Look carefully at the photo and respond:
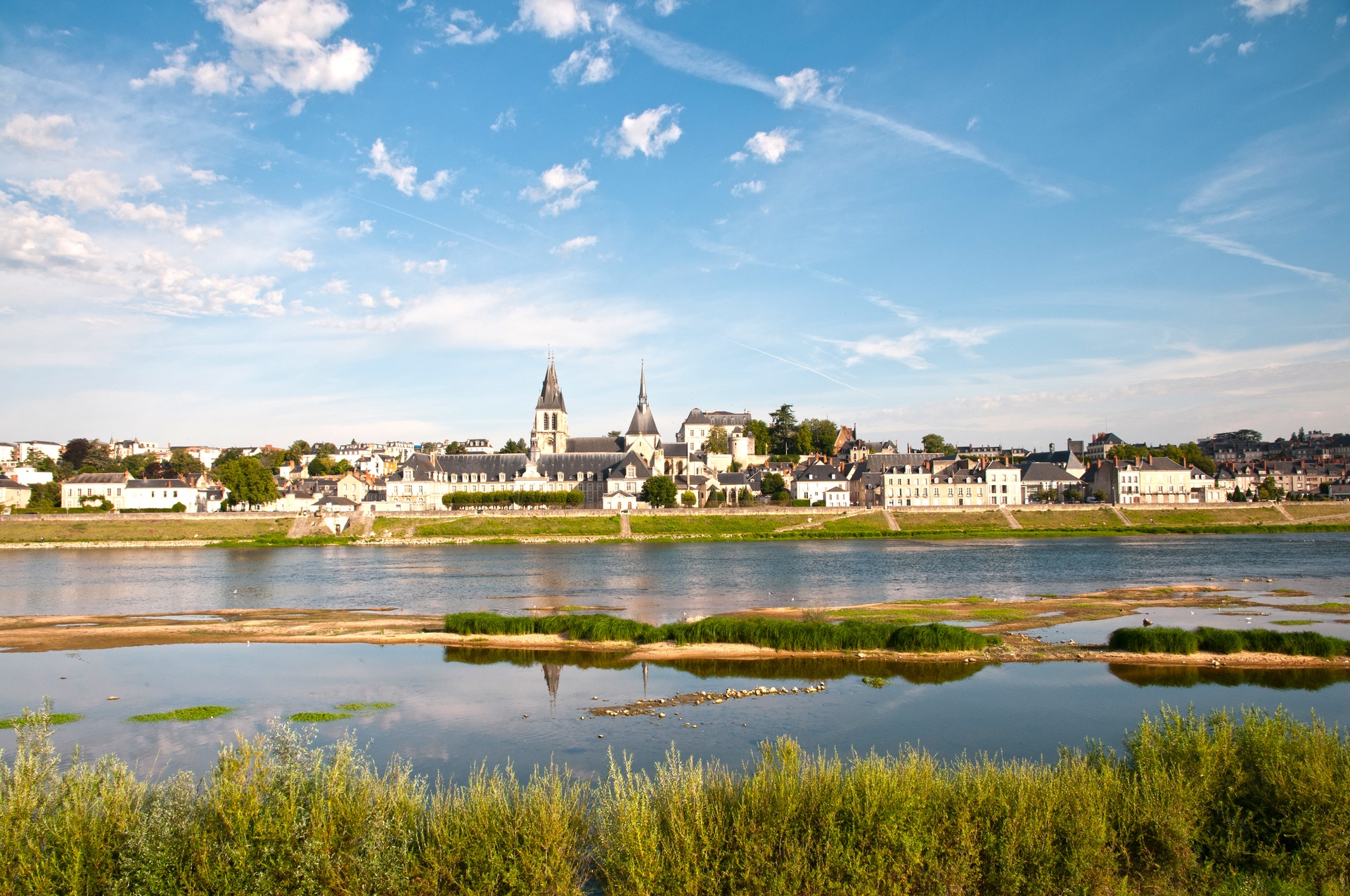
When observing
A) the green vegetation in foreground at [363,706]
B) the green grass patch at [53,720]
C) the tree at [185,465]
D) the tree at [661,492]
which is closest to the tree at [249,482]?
the tree at [661,492]

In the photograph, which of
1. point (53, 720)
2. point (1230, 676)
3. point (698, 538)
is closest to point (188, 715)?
point (53, 720)

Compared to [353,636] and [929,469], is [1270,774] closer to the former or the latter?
[353,636]

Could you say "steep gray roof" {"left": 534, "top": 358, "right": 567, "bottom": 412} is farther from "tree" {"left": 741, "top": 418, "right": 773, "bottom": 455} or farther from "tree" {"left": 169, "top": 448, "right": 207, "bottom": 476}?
"tree" {"left": 169, "top": 448, "right": 207, "bottom": 476}

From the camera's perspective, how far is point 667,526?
8206 centimetres

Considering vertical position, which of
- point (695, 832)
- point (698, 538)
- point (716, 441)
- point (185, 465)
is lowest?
point (698, 538)

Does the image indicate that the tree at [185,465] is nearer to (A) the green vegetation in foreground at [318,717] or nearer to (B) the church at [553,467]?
(B) the church at [553,467]

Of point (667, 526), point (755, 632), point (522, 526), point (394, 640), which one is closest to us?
point (755, 632)

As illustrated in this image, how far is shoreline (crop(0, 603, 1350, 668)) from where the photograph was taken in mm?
23688

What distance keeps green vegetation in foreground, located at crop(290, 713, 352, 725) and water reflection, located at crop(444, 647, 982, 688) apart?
4.80 m

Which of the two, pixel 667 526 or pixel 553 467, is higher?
pixel 553 467

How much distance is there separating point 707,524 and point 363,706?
64126 mm

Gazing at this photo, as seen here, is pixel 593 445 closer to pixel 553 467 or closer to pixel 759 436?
pixel 553 467

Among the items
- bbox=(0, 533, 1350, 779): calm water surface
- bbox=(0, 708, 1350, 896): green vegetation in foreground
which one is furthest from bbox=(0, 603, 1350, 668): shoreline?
bbox=(0, 708, 1350, 896): green vegetation in foreground

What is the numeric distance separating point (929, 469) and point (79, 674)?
86.1m
